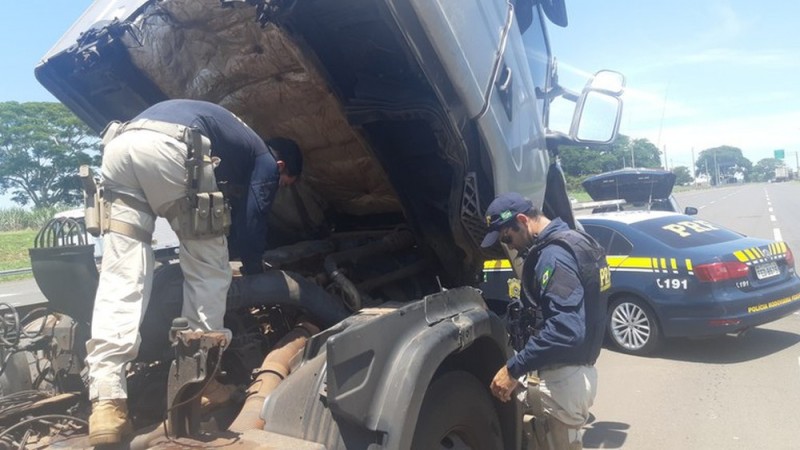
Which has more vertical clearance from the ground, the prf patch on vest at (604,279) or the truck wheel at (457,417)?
the prf patch on vest at (604,279)

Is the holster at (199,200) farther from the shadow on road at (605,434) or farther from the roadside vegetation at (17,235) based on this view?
the roadside vegetation at (17,235)

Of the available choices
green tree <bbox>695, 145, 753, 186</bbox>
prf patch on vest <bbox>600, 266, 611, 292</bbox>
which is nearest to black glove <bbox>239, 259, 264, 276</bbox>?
prf patch on vest <bbox>600, 266, 611, 292</bbox>

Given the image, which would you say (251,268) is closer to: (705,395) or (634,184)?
(705,395)

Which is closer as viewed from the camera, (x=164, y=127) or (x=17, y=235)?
(x=164, y=127)

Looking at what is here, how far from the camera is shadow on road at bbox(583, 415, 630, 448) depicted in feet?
16.0

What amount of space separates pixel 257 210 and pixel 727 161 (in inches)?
6415

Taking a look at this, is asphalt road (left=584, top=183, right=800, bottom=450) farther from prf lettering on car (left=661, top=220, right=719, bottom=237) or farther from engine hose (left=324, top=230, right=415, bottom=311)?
engine hose (left=324, top=230, right=415, bottom=311)

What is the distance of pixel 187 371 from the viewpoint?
208 centimetres

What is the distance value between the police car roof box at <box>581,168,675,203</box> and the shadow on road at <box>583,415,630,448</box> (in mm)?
7514

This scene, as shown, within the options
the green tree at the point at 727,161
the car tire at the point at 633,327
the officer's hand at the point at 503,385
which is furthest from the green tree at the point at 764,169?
the officer's hand at the point at 503,385

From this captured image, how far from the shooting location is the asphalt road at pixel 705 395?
4.88 m

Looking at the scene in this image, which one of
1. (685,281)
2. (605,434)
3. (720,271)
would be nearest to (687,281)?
→ (685,281)

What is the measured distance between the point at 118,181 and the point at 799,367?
260 inches

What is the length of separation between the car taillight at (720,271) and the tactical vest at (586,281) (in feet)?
13.7
